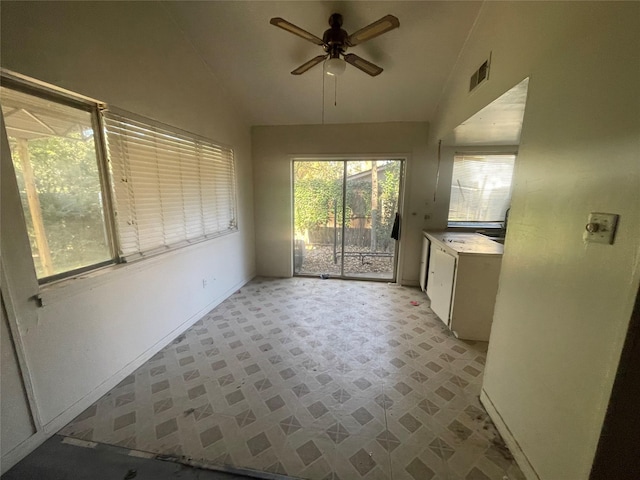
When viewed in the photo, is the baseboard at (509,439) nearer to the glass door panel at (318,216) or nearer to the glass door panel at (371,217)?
the glass door panel at (371,217)

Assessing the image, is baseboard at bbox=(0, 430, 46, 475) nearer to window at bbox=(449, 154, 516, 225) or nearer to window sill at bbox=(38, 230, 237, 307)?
window sill at bbox=(38, 230, 237, 307)

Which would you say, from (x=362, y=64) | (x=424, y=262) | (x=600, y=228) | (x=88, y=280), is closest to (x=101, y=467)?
(x=88, y=280)

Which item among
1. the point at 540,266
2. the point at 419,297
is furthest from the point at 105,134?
the point at 419,297

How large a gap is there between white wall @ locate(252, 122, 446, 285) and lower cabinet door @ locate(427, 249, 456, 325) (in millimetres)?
719

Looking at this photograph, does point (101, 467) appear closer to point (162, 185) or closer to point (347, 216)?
point (162, 185)

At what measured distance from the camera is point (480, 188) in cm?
373

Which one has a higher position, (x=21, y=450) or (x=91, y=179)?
(x=91, y=179)

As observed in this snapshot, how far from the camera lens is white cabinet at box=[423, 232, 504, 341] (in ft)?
7.88

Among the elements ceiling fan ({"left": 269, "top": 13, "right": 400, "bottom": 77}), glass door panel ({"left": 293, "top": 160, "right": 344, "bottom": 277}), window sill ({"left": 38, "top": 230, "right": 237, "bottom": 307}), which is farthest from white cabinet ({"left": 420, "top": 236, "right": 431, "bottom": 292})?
window sill ({"left": 38, "top": 230, "right": 237, "bottom": 307})

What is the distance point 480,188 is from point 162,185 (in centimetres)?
404

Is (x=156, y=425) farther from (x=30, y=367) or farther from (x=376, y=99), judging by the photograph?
(x=376, y=99)

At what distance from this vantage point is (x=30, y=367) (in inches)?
54.9

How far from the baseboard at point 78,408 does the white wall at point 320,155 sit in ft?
6.14

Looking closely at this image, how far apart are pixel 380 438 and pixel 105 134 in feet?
8.82
